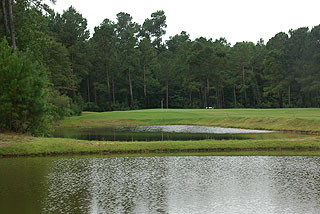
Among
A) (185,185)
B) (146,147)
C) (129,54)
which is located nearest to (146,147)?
(146,147)

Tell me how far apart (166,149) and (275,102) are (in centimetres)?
8697

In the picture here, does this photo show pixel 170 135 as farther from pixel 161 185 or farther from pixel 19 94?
pixel 161 185

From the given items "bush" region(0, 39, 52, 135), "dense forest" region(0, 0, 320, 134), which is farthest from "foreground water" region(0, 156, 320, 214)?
"dense forest" region(0, 0, 320, 134)

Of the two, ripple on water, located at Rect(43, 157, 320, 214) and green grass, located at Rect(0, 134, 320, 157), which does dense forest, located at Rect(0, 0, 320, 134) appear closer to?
green grass, located at Rect(0, 134, 320, 157)

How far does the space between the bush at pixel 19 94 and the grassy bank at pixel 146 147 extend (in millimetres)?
2178

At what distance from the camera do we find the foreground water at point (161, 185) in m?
13.4

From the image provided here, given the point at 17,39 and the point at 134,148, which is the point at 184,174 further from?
the point at 17,39

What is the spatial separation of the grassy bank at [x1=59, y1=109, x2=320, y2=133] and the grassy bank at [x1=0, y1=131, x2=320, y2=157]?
538 inches


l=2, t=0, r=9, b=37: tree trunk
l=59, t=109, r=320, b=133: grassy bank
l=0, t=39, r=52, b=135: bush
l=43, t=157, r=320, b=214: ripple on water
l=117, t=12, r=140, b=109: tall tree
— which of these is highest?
l=117, t=12, r=140, b=109: tall tree

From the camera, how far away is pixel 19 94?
30844 mm

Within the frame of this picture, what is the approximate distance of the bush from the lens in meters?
30.5

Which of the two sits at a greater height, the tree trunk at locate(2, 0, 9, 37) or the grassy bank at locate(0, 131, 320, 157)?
the tree trunk at locate(2, 0, 9, 37)

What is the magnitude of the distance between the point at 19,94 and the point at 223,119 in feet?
113

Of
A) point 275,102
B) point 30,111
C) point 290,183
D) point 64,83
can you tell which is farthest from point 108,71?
point 290,183
